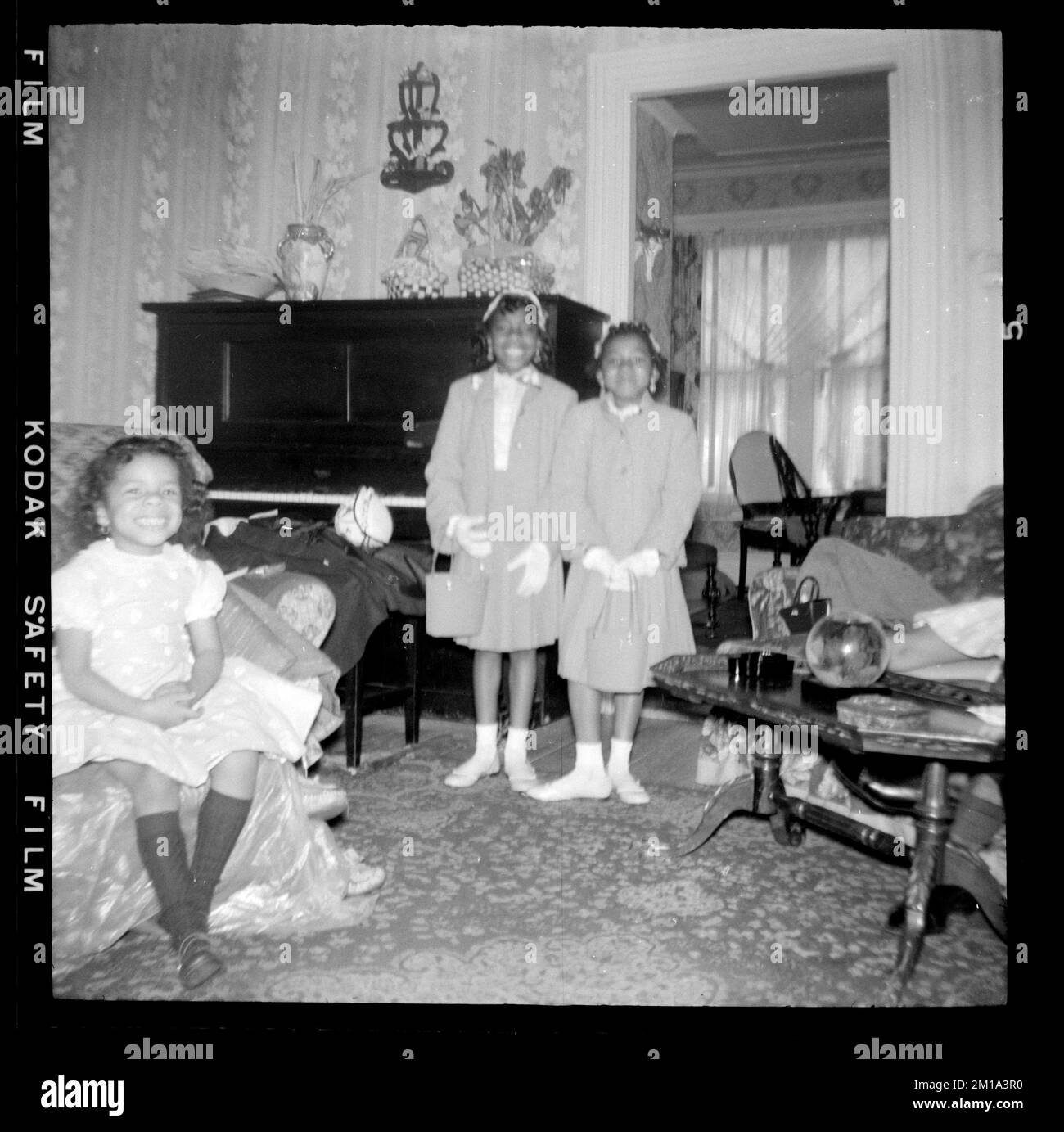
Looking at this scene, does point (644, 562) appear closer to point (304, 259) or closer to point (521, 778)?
point (521, 778)

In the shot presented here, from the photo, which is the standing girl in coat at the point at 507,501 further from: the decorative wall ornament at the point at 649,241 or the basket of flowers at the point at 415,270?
the decorative wall ornament at the point at 649,241

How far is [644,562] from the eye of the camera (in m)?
2.83

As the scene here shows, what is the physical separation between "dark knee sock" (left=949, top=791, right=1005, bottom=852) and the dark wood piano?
161 cm

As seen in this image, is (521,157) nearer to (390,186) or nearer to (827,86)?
(390,186)

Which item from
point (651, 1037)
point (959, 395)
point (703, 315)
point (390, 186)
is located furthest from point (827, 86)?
point (703, 315)

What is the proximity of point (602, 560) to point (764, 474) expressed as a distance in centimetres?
339

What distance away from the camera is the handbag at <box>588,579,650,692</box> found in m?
2.85

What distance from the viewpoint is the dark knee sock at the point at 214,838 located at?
76.9 inches

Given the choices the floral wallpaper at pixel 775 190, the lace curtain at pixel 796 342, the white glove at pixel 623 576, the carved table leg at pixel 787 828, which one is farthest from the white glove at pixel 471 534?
the floral wallpaper at pixel 775 190

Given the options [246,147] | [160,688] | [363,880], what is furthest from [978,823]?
[246,147]

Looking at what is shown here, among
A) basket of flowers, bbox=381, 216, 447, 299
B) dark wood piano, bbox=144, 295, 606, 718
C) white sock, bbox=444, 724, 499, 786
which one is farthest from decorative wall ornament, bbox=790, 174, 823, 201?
white sock, bbox=444, 724, 499, 786

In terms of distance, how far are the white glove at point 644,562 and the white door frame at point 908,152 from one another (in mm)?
703

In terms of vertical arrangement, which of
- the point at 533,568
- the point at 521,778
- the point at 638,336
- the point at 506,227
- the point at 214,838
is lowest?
the point at 521,778

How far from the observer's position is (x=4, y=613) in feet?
5.94
